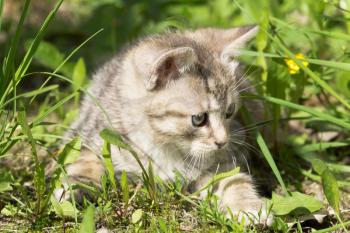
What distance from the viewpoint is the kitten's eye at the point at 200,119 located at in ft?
9.54

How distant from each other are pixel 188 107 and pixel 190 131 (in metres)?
0.12

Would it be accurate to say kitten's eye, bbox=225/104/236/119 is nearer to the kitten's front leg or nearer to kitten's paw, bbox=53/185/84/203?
the kitten's front leg

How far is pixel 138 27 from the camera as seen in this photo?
15.0 ft

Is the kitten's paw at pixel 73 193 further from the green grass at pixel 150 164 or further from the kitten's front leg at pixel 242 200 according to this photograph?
the kitten's front leg at pixel 242 200

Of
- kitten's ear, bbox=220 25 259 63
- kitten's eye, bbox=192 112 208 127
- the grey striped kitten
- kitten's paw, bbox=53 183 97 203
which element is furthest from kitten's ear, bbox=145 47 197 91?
kitten's paw, bbox=53 183 97 203

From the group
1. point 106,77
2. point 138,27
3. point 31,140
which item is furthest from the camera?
point 138,27

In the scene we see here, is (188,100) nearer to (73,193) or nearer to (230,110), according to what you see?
(230,110)

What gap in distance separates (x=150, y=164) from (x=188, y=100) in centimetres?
35

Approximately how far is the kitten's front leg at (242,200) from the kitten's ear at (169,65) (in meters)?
0.61

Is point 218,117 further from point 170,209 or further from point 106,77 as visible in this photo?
point 106,77

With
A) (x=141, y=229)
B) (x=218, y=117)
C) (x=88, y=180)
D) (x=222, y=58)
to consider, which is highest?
(x=222, y=58)

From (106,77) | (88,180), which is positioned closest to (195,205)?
(88,180)

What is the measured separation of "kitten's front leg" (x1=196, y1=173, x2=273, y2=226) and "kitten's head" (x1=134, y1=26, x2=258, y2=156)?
212mm

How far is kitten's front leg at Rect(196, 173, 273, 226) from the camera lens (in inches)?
109
